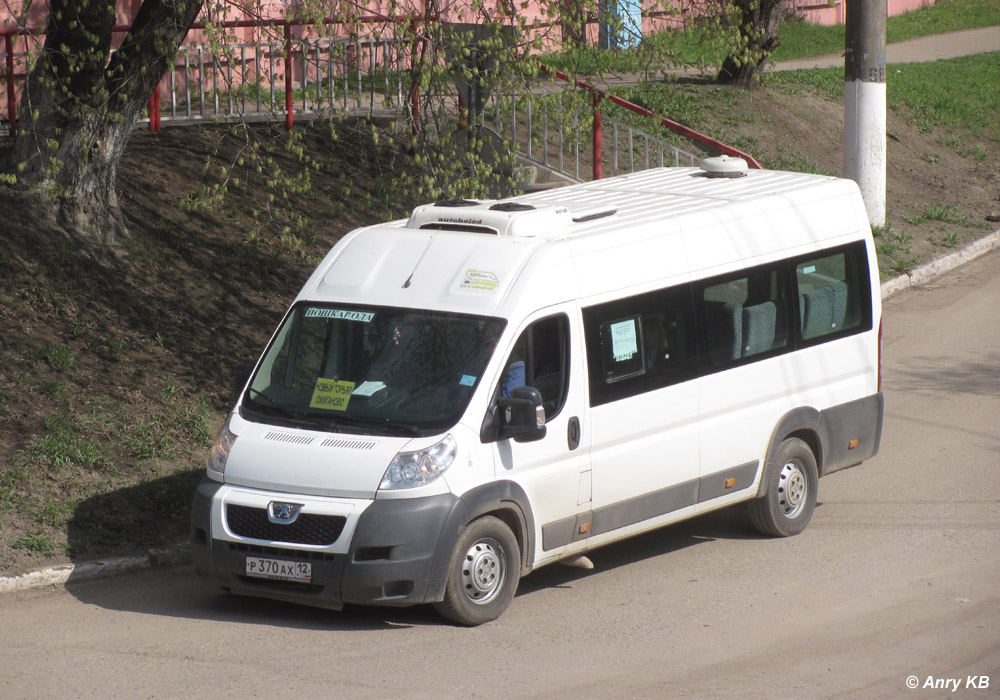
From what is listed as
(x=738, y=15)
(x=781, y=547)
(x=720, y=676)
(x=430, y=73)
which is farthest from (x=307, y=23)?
(x=720, y=676)

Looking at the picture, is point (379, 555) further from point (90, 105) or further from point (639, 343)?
point (90, 105)

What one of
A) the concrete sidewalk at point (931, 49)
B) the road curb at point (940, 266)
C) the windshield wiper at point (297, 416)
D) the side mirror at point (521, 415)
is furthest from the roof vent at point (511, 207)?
the concrete sidewalk at point (931, 49)

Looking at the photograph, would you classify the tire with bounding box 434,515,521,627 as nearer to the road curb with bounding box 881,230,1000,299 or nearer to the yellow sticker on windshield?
the yellow sticker on windshield

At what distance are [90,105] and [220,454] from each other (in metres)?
5.85

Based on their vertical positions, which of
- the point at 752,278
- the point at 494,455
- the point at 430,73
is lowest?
the point at 494,455

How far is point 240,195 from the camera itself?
14547 mm

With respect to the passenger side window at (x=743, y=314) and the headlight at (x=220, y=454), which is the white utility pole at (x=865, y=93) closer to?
the passenger side window at (x=743, y=314)

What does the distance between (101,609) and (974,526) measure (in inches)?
224

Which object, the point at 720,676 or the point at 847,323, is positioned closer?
the point at 720,676

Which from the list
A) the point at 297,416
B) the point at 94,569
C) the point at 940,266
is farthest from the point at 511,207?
the point at 940,266

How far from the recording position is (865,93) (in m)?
16.6

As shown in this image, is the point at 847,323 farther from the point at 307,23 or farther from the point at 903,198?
the point at 903,198

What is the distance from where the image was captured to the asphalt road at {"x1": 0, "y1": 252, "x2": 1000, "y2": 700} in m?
6.36

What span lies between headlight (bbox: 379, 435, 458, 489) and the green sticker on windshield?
0.61m
